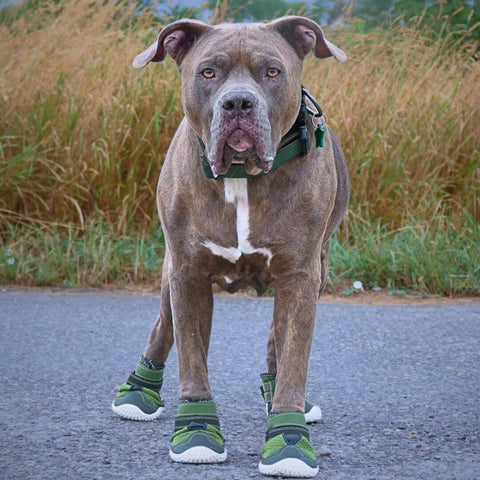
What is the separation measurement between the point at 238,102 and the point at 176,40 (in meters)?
0.59

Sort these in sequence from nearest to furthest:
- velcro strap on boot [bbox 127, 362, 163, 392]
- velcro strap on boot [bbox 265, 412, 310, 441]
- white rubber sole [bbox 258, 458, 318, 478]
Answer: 1. white rubber sole [bbox 258, 458, 318, 478]
2. velcro strap on boot [bbox 265, 412, 310, 441]
3. velcro strap on boot [bbox 127, 362, 163, 392]

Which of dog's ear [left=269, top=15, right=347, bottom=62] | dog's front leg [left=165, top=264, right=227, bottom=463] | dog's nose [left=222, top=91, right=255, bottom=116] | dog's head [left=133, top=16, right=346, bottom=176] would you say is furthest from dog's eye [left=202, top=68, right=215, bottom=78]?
dog's front leg [left=165, top=264, right=227, bottom=463]

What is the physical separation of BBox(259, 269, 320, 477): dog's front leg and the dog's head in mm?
499

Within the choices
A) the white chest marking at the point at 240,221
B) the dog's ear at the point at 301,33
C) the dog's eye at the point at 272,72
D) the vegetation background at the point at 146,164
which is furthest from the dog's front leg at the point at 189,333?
the vegetation background at the point at 146,164

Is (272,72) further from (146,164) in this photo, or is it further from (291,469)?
(146,164)

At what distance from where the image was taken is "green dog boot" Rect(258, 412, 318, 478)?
3.11m

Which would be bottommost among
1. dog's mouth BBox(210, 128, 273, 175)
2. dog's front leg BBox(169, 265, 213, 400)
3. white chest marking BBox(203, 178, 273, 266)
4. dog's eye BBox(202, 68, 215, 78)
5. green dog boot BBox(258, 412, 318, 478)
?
green dog boot BBox(258, 412, 318, 478)

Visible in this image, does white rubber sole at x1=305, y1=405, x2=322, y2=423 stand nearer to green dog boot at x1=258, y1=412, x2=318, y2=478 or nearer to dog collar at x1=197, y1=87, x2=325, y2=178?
green dog boot at x1=258, y1=412, x2=318, y2=478

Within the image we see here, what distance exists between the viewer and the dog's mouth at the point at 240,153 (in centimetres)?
304

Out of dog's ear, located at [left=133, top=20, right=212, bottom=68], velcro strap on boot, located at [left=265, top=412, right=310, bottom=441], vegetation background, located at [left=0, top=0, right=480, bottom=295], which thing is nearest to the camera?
velcro strap on boot, located at [left=265, top=412, right=310, bottom=441]

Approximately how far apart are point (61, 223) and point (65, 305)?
119 cm

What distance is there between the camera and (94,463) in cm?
323

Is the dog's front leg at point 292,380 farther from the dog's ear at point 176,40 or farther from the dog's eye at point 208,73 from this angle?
the dog's ear at point 176,40

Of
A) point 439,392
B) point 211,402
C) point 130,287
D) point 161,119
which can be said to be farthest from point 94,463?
point 161,119
